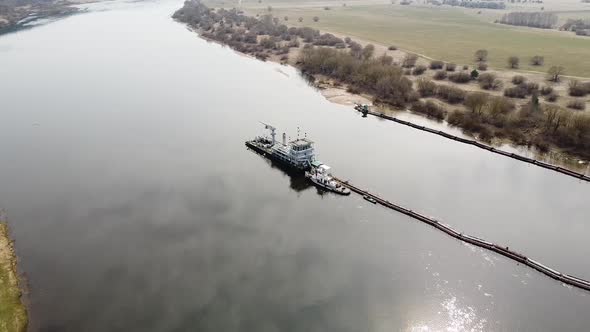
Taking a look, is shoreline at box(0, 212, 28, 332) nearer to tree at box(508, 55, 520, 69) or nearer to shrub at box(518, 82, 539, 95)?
shrub at box(518, 82, 539, 95)

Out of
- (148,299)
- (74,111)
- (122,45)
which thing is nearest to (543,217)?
(148,299)

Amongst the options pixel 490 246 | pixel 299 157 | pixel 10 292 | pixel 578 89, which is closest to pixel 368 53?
pixel 578 89

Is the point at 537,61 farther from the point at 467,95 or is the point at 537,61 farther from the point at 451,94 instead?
the point at 451,94

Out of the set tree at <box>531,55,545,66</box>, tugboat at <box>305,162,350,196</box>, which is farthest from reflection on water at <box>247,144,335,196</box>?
tree at <box>531,55,545,66</box>

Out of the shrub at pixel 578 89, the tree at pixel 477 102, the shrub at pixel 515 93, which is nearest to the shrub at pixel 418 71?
the shrub at pixel 515 93

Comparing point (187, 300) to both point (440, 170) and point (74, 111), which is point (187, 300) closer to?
point (440, 170)
